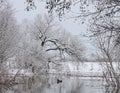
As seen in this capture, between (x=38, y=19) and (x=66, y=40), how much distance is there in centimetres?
678

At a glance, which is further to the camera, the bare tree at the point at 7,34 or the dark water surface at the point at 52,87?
the bare tree at the point at 7,34

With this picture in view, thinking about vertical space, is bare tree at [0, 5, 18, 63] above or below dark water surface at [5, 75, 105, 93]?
above

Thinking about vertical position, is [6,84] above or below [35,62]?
below

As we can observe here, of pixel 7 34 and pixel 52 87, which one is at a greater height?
pixel 7 34

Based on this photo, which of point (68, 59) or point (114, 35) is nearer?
point (114, 35)

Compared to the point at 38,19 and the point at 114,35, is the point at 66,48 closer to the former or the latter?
the point at 38,19

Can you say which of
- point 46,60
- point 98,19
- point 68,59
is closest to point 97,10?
point 98,19

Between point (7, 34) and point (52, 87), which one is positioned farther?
point (7, 34)

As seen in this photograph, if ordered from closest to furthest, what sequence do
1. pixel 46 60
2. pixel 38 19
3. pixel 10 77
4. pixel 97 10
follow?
pixel 97 10 < pixel 10 77 < pixel 46 60 < pixel 38 19

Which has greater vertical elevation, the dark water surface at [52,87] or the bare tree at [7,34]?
the bare tree at [7,34]

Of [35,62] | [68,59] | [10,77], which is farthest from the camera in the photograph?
[68,59]

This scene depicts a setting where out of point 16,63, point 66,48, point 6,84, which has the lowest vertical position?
point 6,84

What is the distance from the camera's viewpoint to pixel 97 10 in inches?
299

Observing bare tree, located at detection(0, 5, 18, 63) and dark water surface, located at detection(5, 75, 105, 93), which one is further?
bare tree, located at detection(0, 5, 18, 63)
